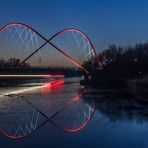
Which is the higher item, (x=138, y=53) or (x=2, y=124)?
(x=138, y=53)

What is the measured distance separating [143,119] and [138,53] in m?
90.8

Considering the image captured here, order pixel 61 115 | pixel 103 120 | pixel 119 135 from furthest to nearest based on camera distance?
pixel 61 115, pixel 103 120, pixel 119 135

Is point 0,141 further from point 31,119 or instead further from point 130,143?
point 31,119

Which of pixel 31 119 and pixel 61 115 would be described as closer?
pixel 31 119

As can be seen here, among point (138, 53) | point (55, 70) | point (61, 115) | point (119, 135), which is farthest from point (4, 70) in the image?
point (119, 135)

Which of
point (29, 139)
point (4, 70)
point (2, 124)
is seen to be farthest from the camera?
point (4, 70)

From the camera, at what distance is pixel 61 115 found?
27344 millimetres

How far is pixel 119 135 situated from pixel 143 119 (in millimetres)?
6420

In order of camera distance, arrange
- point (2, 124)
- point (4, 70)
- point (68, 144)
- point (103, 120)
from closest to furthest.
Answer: point (68, 144), point (2, 124), point (103, 120), point (4, 70)

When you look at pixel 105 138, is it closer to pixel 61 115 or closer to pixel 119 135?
pixel 119 135

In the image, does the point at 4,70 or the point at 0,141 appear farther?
the point at 4,70

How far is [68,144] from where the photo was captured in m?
16.4

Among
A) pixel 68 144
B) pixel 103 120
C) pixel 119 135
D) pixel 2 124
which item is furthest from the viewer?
pixel 103 120

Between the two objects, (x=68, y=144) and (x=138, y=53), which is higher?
(x=138, y=53)
